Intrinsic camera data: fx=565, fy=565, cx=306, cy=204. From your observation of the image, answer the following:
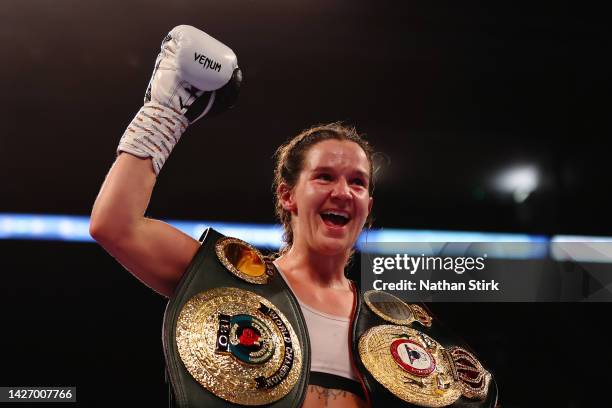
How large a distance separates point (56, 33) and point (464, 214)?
7.98 ft

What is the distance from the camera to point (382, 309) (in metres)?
1.64

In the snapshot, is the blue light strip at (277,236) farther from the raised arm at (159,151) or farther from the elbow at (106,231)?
the elbow at (106,231)

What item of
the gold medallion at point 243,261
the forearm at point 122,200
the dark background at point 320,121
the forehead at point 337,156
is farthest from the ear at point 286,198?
the dark background at point 320,121

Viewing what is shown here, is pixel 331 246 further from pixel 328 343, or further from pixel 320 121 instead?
pixel 320 121

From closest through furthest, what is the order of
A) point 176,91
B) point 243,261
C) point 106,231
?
point 106,231
point 176,91
point 243,261

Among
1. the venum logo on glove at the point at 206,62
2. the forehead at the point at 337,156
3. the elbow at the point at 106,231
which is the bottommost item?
the elbow at the point at 106,231

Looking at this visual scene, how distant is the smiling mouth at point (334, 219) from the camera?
1690 millimetres

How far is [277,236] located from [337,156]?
5.03ft

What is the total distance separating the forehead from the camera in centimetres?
171

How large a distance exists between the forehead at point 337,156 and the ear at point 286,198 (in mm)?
119

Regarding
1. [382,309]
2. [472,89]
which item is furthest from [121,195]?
[472,89]

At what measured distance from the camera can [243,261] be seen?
1.43 m

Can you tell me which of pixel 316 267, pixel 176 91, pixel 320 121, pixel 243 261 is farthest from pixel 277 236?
pixel 176 91

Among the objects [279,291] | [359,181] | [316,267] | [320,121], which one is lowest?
Result: [279,291]
